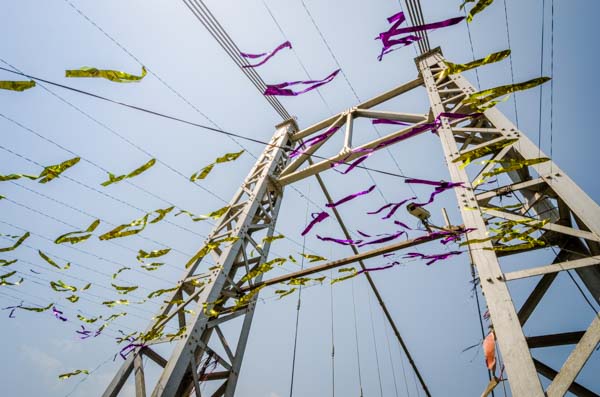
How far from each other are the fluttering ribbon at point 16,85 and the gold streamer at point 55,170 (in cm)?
108

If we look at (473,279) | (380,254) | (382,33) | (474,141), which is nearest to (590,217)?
(473,279)

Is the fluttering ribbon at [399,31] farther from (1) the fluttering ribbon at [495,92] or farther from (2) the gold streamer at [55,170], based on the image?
(2) the gold streamer at [55,170]

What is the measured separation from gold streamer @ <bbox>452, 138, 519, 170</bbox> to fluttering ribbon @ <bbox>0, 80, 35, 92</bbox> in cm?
444

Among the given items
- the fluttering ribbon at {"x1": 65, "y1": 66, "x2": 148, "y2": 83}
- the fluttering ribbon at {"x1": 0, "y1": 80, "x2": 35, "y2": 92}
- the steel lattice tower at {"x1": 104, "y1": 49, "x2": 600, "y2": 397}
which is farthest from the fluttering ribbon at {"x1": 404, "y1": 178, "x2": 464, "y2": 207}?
the fluttering ribbon at {"x1": 0, "y1": 80, "x2": 35, "y2": 92}

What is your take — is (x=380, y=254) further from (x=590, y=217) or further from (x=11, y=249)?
(x=11, y=249)

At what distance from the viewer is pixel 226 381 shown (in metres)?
3.76

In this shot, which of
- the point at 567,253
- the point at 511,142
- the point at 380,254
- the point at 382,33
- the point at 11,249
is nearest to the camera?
the point at 567,253

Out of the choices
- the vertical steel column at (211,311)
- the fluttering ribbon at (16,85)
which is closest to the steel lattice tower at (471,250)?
the vertical steel column at (211,311)

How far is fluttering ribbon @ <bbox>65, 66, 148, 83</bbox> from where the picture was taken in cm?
241

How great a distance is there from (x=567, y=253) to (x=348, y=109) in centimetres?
500

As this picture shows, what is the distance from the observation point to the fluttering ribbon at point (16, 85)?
243cm

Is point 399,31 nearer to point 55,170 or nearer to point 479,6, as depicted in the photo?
point 479,6

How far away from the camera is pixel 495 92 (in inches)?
120

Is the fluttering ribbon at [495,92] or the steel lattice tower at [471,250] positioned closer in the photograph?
the steel lattice tower at [471,250]
